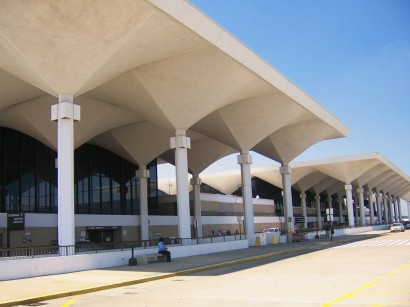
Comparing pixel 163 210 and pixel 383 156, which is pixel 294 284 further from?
pixel 383 156

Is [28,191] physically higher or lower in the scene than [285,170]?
lower

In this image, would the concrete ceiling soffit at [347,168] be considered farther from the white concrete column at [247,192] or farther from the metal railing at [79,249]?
the metal railing at [79,249]

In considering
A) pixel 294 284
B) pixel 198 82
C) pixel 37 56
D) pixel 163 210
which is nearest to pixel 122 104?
pixel 198 82

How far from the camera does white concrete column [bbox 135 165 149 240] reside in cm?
4488

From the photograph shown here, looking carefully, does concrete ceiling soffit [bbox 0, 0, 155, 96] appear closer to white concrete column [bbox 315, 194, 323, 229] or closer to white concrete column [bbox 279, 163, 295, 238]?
white concrete column [bbox 279, 163, 295, 238]

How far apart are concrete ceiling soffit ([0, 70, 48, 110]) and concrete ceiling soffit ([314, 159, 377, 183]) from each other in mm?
46170

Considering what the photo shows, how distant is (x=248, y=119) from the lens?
121 ft

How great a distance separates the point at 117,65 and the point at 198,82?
6026mm

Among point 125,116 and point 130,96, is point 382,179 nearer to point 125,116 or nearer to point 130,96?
point 125,116

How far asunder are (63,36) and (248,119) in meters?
19.5

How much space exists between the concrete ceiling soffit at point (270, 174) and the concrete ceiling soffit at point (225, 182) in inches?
124

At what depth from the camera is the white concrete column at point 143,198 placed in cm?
4488

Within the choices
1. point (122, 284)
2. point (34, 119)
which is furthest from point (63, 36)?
point (34, 119)

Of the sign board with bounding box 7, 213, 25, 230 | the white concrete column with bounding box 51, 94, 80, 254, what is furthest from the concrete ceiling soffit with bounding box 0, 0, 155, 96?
the sign board with bounding box 7, 213, 25, 230
